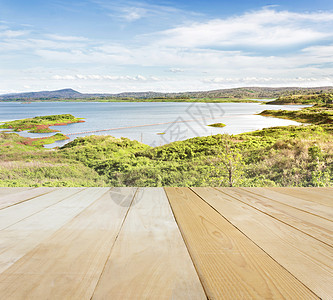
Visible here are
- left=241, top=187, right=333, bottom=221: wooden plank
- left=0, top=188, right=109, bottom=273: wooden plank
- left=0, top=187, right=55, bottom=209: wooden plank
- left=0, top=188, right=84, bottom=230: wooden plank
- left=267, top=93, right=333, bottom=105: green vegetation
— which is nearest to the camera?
left=0, top=188, right=109, bottom=273: wooden plank

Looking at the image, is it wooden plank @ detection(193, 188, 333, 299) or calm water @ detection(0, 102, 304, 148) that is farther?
calm water @ detection(0, 102, 304, 148)

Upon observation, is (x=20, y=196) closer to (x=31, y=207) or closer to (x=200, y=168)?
(x=31, y=207)

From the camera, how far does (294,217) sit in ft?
3.53

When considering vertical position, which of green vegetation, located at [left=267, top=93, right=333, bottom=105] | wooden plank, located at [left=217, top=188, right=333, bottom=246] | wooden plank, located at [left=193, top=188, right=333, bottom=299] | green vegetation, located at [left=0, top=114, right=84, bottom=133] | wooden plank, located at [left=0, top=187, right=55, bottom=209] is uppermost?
green vegetation, located at [left=267, top=93, right=333, bottom=105]

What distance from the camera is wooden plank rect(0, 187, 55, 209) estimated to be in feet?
4.26

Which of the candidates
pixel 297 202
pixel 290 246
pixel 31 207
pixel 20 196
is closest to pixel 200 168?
pixel 297 202

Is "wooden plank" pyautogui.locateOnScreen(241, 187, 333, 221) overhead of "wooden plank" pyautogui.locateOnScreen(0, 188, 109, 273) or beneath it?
beneath

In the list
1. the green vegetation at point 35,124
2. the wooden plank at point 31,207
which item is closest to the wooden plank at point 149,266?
the wooden plank at point 31,207

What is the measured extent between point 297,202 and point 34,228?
1.35 meters

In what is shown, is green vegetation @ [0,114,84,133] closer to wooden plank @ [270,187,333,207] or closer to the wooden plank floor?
the wooden plank floor

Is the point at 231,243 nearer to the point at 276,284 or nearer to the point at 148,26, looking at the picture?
the point at 276,284

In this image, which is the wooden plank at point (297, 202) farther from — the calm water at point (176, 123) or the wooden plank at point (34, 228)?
the wooden plank at point (34, 228)

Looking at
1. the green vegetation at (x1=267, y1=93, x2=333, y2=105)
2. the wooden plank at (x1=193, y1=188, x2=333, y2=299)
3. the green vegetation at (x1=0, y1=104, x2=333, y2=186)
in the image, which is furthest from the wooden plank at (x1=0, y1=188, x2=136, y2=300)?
the green vegetation at (x1=267, y1=93, x2=333, y2=105)

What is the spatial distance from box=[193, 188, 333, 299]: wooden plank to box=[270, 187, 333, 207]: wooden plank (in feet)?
1.70
